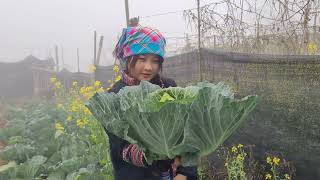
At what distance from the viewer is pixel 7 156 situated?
19.9 feet

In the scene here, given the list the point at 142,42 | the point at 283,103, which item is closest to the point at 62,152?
the point at 283,103

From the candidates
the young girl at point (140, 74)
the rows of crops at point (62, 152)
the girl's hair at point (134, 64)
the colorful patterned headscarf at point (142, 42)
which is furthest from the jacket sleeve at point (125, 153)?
the rows of crops at point (62, 152)

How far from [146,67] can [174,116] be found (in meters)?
0.52

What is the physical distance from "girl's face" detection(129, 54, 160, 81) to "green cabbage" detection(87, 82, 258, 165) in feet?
1.15

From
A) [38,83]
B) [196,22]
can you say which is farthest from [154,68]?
[38,83]

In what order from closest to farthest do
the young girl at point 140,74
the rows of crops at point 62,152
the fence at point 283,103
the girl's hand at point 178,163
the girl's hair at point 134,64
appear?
1. the girl's hand at point 178,163
2. the young girl at point 140,74
3. the girl's hair at point 134,64
4. the fence at point 283,103
5. the rows of crops at point 62,152

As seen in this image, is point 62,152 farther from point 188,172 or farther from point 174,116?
point 174,116

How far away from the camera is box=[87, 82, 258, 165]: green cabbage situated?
172 cm

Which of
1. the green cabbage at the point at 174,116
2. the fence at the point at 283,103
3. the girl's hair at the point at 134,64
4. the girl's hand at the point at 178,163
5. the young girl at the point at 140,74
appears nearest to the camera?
the green cabbage at the point at 174,116

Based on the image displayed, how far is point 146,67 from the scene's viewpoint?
7.18 ft

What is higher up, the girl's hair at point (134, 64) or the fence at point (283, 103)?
the girl's hair at point (134, 64)

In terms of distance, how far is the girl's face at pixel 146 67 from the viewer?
2.20 metres

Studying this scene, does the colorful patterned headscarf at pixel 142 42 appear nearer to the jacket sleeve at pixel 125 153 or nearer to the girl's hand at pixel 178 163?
the jacket sleeve at pixel 125 153

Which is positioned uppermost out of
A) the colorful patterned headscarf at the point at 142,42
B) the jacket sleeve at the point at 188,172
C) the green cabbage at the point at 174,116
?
the colorful patterned headscarf at the point at 142,42
